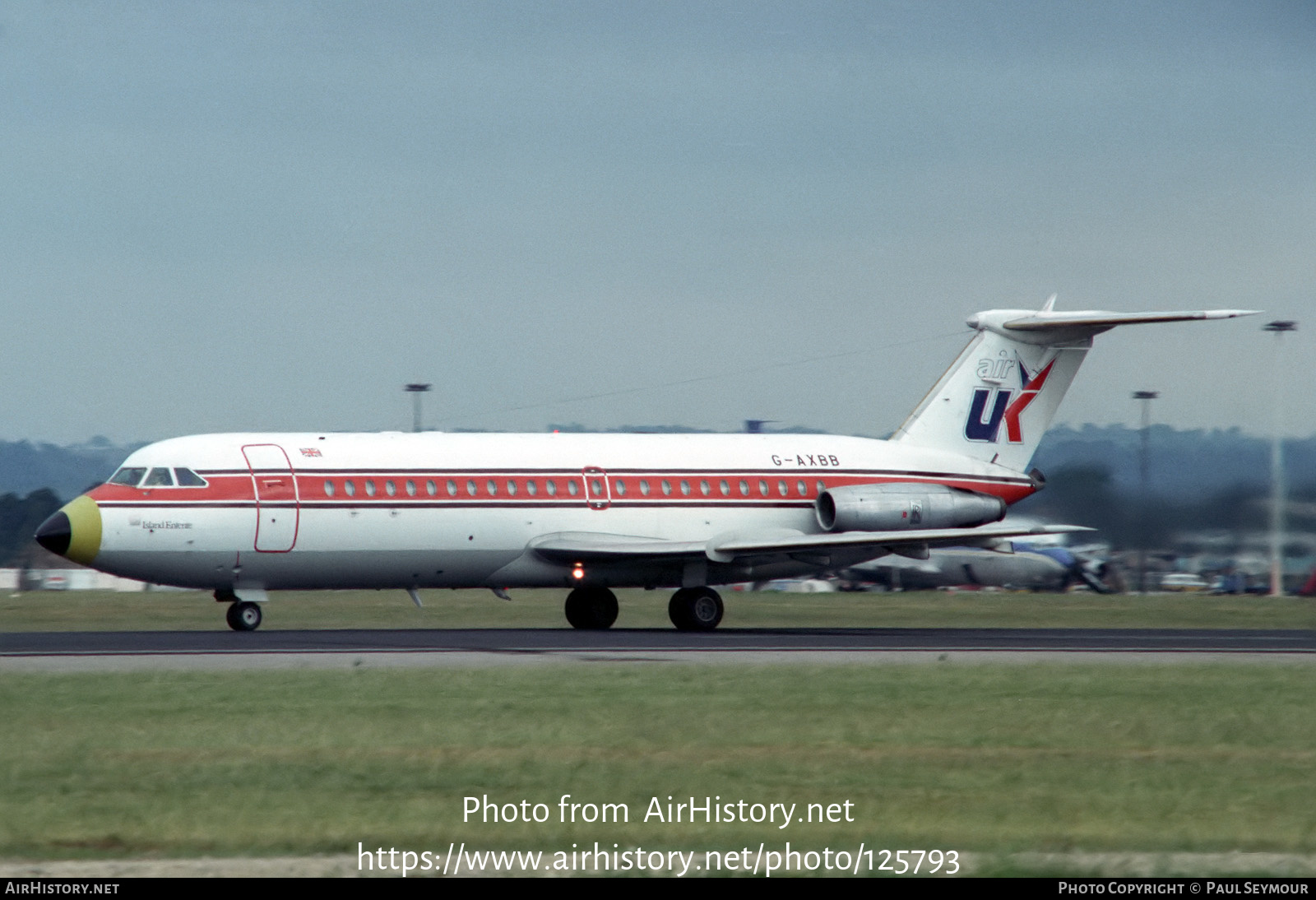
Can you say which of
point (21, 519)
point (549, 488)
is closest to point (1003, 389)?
point (549, 488)

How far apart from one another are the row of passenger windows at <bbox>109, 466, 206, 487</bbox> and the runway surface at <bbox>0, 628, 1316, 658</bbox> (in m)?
2.66

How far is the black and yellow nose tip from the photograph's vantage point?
30438mm

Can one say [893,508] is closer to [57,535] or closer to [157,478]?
[157,478]

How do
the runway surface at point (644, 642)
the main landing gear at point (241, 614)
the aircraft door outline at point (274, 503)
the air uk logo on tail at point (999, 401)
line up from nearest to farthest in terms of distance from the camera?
the runway surface at point (644, 642), the aircraft door outline at point (274, 503), the main landing gear at point (241, 614), the air uk logo on tail at point (999, 401)

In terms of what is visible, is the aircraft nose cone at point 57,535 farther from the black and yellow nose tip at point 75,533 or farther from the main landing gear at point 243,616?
the main landing gear at point 243,616

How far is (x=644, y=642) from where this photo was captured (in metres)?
29.9

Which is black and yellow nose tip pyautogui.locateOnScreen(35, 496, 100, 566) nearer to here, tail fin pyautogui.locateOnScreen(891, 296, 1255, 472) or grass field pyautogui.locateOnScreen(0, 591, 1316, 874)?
grass field pyautogui.locateOnScreen(0, 591, 1316, 874)

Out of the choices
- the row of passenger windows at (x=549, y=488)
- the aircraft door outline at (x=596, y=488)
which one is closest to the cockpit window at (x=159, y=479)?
the row of passenger windows at (x=549, y=488)

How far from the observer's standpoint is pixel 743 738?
15742mm

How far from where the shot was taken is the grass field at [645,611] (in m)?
38.2

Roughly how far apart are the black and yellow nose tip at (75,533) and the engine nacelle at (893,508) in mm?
14621

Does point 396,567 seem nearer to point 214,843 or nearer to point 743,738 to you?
point 743,738
